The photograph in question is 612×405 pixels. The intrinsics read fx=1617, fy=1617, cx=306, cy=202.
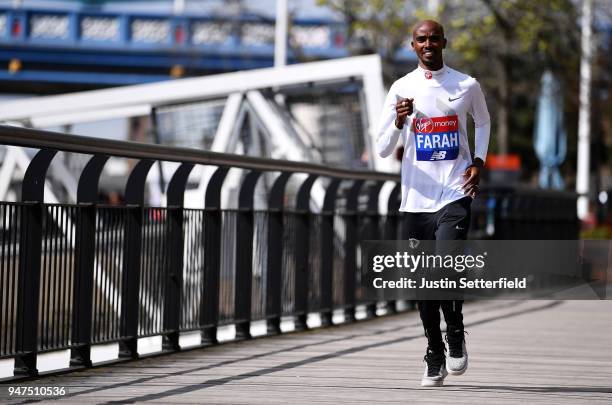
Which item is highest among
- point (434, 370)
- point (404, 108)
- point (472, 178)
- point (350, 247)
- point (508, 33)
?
point (508, 33)

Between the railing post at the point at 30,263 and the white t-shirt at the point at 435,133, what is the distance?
1.81 meters

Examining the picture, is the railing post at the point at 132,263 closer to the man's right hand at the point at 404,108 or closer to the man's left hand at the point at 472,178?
the man's right hand at the point at 404,108

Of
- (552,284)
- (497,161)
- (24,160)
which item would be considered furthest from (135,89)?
(497,161)

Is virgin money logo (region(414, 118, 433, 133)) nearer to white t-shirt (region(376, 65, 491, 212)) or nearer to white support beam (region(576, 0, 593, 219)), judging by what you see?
white t-shirt (region(376, 65, 491, 212))

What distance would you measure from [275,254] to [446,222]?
4.36 meters

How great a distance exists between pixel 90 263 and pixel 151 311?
1.10 meters

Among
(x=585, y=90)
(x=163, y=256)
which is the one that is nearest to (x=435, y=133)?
(x=163, y=256)

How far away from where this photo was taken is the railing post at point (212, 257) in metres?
11.3

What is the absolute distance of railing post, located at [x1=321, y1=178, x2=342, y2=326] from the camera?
1414 cm

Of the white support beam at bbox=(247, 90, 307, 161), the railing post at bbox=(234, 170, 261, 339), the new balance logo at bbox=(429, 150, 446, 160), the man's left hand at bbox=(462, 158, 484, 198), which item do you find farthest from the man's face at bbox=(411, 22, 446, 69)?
the white support beam at bbox=(247, 90, 307, 161)

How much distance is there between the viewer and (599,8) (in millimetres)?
35312

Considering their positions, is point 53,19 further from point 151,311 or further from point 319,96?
point 151,311

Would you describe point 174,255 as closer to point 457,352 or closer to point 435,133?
point 457,352

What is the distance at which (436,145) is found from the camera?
854cm
